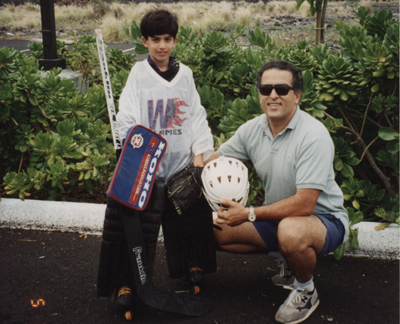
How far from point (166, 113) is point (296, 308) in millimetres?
1389

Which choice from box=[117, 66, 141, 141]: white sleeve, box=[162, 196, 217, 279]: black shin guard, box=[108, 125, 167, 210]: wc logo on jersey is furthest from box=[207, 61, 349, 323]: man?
box=[117, 66, 141, 141]: white sleeve

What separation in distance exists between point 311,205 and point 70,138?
7.37ft

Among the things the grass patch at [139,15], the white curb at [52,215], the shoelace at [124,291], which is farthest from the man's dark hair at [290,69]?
the grass patch at [139,15]

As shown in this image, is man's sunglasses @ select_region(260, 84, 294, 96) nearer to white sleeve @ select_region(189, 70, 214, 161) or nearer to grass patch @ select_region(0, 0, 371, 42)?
white sleeve @ select_region(189, 70, 214, 161)

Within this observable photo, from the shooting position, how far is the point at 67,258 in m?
3.14

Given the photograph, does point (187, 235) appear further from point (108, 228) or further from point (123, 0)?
point (123, 0)

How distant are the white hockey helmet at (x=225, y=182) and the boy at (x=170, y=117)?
0.95 ft

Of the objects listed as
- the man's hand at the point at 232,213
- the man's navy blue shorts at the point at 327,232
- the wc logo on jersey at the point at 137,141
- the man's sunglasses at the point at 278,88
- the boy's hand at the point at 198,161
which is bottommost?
the man's navy blue shorts at the point at 327,232

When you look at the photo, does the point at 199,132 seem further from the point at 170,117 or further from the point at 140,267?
the point at 140,267

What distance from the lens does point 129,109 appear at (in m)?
2.47

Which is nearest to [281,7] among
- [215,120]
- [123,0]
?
[123,0]

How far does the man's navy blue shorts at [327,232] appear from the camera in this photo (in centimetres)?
245

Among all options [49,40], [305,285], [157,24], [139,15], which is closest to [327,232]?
[305,285]

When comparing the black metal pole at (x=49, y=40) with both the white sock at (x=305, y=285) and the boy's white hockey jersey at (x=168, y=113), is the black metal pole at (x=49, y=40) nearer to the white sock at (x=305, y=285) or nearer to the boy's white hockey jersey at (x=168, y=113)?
the boy's white hockey jersey at (x=168, y=113)
